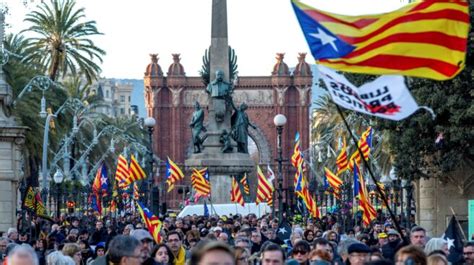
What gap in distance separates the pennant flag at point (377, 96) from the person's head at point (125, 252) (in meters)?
2.34

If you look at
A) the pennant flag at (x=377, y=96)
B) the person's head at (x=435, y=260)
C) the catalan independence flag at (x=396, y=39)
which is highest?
the catalan independence flag at (x=396, y=39)

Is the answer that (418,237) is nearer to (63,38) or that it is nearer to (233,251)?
(233,251)

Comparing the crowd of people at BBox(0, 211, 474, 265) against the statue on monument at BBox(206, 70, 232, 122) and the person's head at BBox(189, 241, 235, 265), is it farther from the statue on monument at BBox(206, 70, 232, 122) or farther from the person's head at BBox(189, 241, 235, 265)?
the statue on monument at BBox(206, 70, 232, 122)

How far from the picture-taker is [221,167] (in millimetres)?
54500

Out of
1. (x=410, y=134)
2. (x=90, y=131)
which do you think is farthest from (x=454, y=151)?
(x=90, y=131)

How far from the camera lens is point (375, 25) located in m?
13.0

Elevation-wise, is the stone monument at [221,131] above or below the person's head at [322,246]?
above

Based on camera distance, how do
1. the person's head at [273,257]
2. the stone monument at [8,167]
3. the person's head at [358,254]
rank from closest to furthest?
the person's head at [273,257] → the person's head at [358,254] → the stone monument at [8,167]

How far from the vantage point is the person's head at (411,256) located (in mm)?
11534

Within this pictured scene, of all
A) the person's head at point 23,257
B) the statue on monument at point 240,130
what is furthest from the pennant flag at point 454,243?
the statue on monument at point 240,130

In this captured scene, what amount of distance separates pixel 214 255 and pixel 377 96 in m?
4.58

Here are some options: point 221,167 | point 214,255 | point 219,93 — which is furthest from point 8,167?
point 219,93

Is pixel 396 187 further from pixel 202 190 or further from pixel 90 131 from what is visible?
pixel 90 131

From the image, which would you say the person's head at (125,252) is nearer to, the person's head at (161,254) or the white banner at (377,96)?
the white banner at (377,96)
